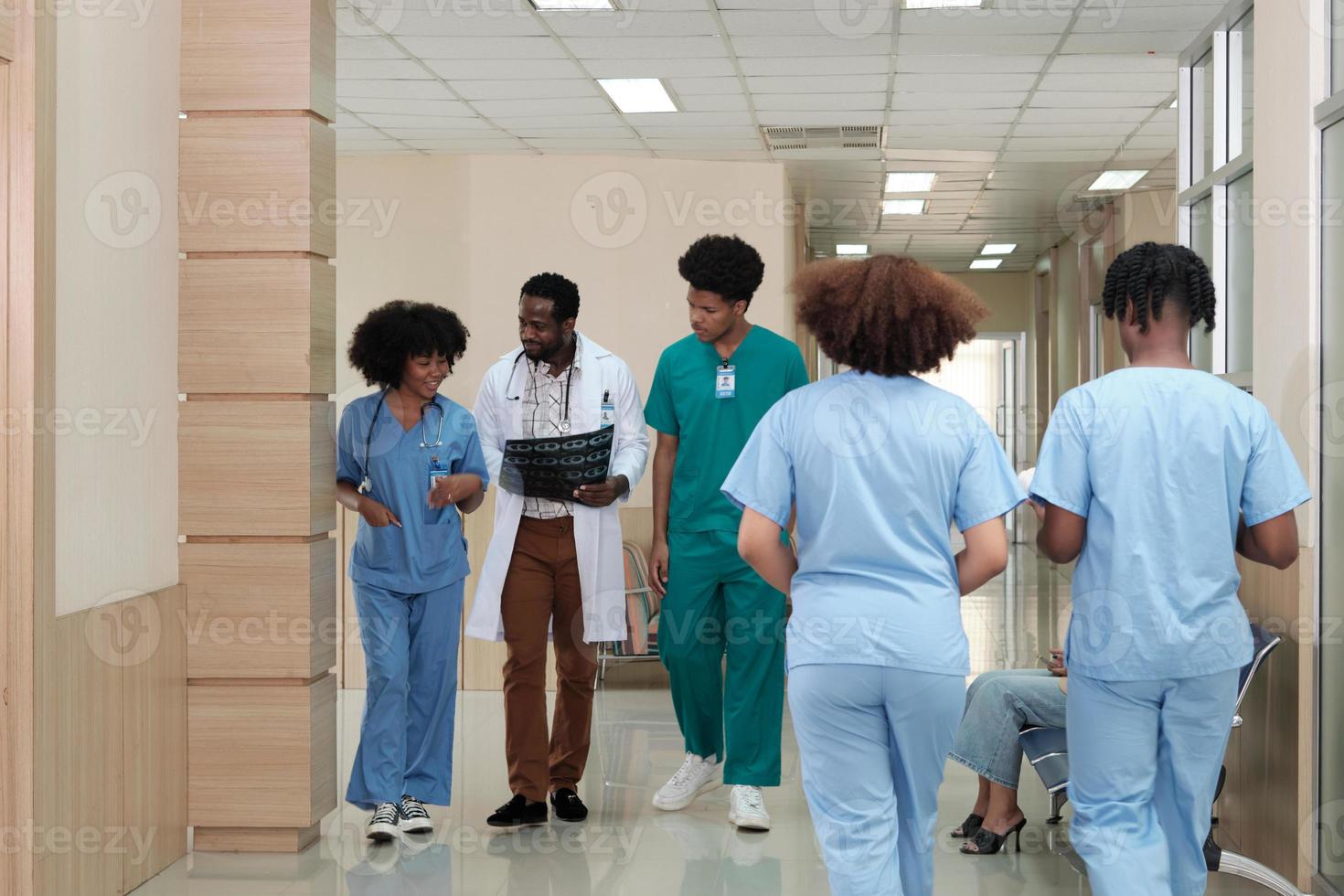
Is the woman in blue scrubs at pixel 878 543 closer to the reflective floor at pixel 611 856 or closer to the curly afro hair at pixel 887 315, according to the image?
the curly afro hair at pixel 887 315

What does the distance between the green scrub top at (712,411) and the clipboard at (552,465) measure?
10.2 inches

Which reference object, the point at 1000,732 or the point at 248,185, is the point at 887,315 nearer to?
the point at 1000,732

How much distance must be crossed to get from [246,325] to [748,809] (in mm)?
2141

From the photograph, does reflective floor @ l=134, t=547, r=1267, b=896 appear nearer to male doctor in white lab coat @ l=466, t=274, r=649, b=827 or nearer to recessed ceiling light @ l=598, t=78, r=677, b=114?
male doctor in white lab coat @ l=466, t=274, r=649, b=827

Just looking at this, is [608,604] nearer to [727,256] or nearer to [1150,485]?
[727,256]

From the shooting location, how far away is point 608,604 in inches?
164

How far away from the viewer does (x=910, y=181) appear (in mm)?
10195

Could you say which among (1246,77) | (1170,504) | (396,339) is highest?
(1246,77)

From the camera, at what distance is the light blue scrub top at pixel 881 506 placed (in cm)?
233

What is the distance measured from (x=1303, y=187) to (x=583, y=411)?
2.17 meters

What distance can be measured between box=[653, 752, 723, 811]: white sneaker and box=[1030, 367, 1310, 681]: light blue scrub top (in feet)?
6.77

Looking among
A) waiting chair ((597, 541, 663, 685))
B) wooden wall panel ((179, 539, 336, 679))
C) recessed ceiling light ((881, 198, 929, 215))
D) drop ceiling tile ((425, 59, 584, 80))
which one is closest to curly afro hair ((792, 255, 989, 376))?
wooden wall panel ((179, 539, 336, 679))

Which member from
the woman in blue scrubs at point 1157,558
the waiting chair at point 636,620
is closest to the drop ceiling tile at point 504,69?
the waiting chair at point 636,620

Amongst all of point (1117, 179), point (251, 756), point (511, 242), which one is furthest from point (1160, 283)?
point (1117, 179)
